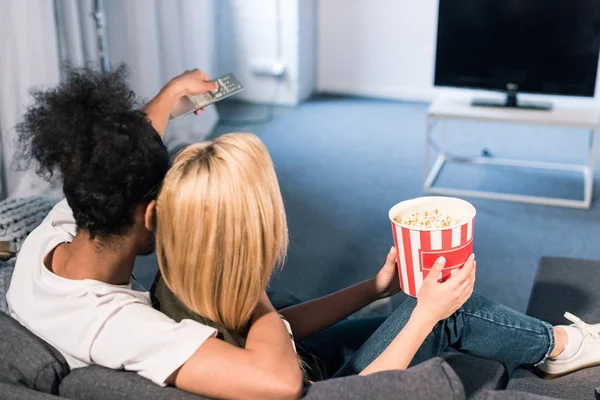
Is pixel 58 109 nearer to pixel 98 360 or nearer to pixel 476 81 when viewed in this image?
pixel 98 360

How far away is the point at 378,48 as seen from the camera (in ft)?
17.2

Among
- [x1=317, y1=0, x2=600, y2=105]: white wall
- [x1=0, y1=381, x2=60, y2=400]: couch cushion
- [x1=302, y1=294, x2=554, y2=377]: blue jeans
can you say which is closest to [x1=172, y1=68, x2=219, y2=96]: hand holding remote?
[x1=302, y1=294, x2=554, y2=377]: blue jeans

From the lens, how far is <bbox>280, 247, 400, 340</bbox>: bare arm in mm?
1547

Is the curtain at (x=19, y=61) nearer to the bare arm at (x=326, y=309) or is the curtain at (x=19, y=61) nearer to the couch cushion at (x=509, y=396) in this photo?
the bare arm at (x=326, y=309)

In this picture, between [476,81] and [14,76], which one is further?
[476,81]

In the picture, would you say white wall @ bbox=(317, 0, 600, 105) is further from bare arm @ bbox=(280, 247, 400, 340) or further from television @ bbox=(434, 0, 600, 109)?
bare arm @ bbox=(280, 247, 400, 340)

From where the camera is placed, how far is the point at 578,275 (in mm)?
1947

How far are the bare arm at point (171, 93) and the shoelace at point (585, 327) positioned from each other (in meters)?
0.99

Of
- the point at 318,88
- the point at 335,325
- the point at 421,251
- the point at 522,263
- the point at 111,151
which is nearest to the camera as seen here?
the point at 111,151

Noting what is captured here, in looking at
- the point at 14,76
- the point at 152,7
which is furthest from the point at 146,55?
the point at 14,76

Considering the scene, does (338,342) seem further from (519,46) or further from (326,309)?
(519,46)

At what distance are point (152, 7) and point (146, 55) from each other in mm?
261

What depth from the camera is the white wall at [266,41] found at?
4.89m

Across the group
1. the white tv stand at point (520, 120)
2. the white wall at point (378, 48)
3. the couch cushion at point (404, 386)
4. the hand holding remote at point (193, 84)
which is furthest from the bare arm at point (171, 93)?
the white wall at point (378, 48)
